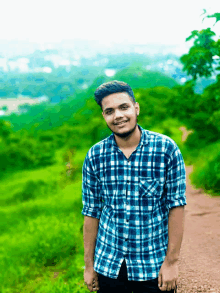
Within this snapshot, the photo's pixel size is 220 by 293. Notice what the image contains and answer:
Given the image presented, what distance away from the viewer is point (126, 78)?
51469mm

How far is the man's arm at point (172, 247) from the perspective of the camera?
1660 millimetres

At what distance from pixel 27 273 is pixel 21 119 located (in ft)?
215

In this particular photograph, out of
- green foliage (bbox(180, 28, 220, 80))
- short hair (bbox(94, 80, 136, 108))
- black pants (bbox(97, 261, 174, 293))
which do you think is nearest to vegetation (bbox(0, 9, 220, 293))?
green foliage (bbox(180, 28, 220, 80))

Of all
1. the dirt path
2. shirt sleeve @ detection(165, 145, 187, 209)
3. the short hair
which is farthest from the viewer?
the dirt path

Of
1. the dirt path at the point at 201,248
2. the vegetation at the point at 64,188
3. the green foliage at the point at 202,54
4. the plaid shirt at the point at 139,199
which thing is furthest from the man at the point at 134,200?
the green foliage at the point at 202,54

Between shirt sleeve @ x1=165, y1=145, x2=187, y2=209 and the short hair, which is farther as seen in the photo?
the short hair

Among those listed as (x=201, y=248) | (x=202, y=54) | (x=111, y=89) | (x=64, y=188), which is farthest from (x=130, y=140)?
(x=64, y=188)

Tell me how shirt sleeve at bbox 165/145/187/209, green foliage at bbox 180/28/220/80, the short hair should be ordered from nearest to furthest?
shirt sleeve at bbox 165/145/187/209 < the short hair < green foliage at bbox 180/28/220/80

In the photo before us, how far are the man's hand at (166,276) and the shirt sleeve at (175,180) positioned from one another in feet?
1.08

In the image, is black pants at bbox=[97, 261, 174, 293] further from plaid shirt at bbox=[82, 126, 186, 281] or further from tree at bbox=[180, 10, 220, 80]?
tree at bbox=[180, 10, 220, 80]

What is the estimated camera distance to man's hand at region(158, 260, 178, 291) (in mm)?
1651

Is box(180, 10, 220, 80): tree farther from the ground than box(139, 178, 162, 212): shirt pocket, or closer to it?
farther from the ground

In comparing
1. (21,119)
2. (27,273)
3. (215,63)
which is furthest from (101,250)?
(21,119)

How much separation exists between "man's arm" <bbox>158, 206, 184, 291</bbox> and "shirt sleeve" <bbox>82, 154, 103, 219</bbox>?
0.45 meters
